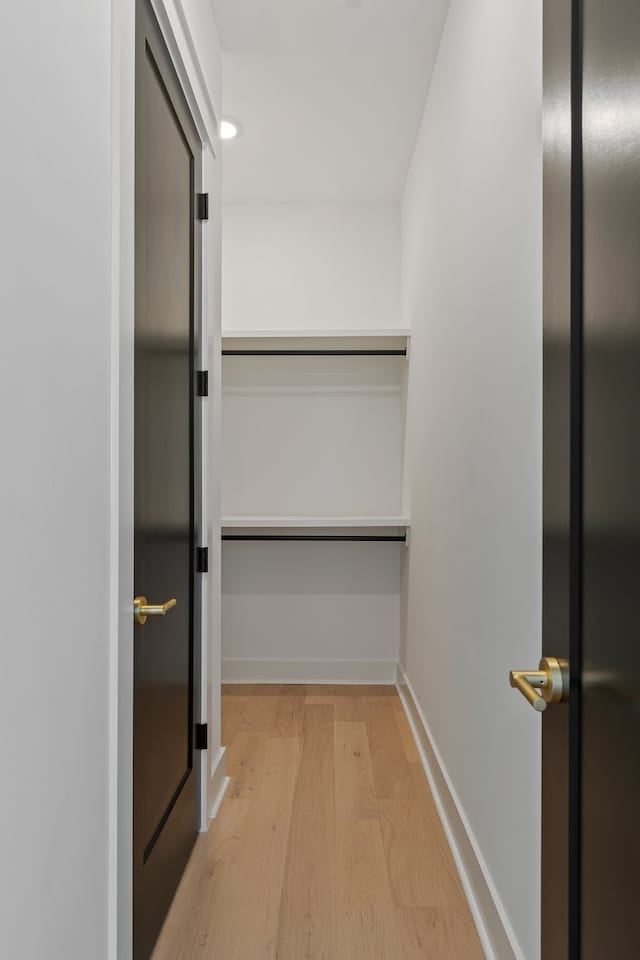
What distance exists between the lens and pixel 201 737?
7.25ft

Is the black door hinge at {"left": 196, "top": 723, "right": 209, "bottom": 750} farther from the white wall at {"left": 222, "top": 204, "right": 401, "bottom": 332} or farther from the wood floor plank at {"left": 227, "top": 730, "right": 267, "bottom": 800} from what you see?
the white wall at {"left": 222, "top": 204, "right": 401, "bottom": 332}

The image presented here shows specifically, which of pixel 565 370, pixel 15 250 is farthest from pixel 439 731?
pixel 15 250

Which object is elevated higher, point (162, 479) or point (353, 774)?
point (162, 479)

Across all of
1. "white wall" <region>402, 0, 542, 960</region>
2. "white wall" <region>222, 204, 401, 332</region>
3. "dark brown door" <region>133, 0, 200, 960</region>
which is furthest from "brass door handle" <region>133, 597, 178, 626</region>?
"white wall" <region>222, 204, 401, 332</region>

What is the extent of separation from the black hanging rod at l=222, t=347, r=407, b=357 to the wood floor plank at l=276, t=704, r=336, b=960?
6.52ft

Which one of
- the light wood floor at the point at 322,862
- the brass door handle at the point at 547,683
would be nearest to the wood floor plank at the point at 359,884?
the light wood floor at the point at 322,862

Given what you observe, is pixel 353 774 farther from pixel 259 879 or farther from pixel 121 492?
pixel 121 492

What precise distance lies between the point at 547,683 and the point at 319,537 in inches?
110

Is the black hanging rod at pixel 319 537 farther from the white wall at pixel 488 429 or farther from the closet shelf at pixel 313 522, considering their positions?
the white wall at pixel 488 429

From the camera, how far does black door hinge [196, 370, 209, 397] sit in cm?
224

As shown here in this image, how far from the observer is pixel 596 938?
0.78 metres

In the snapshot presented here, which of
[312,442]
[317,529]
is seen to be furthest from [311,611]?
[312,442]

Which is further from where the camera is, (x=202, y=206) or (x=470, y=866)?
(x=202, y=206)

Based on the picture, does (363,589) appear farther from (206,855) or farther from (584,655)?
(584,655)
